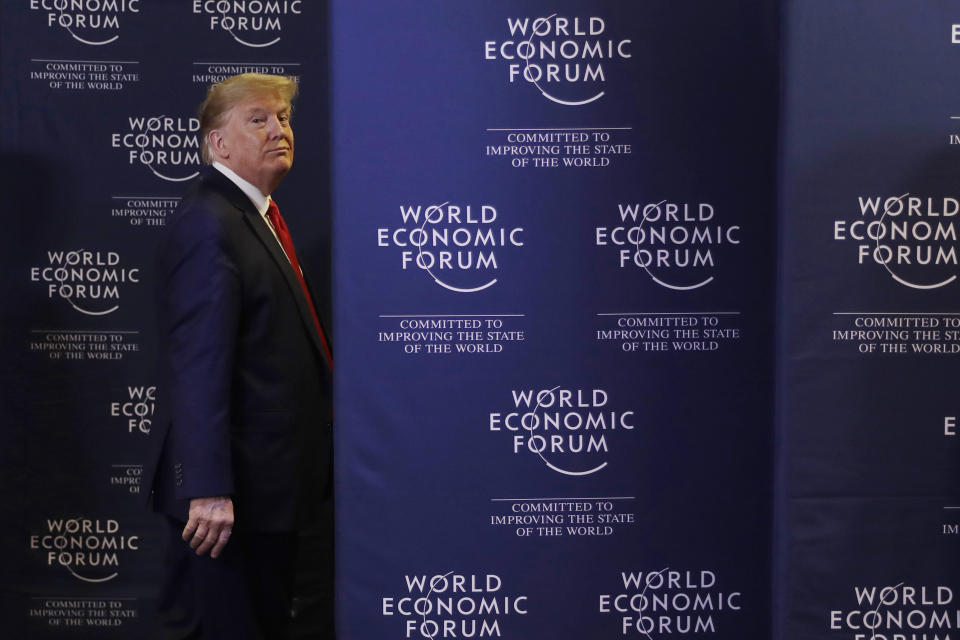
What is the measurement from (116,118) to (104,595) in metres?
1.57

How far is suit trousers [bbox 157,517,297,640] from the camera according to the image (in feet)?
8.01

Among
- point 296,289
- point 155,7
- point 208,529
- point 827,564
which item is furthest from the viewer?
point 155,7

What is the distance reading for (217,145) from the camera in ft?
8.67

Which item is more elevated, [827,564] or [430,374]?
[430,374]

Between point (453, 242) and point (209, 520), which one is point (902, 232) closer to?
point (453, 242)

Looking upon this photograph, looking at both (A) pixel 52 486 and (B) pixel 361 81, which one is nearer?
(B) pixel 361 81

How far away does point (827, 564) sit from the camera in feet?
6.58

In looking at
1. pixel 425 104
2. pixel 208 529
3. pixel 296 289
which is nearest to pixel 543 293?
pixel 425 104

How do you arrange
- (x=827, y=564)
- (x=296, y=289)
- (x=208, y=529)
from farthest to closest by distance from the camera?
(x=296, y=289) < (x=208, y=529) < (x=827, y=564)

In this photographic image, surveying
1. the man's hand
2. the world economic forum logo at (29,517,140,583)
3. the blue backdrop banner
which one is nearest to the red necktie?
the man's hand

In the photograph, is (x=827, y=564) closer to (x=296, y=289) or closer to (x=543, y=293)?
(x=543, y=293)

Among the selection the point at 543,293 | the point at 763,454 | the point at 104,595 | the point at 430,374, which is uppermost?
the point at 543,293

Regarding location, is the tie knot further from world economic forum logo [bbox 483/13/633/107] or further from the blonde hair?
world economic forum logo [bbox 483/13/633/107]

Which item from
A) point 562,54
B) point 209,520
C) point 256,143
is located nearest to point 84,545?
point 209,520
